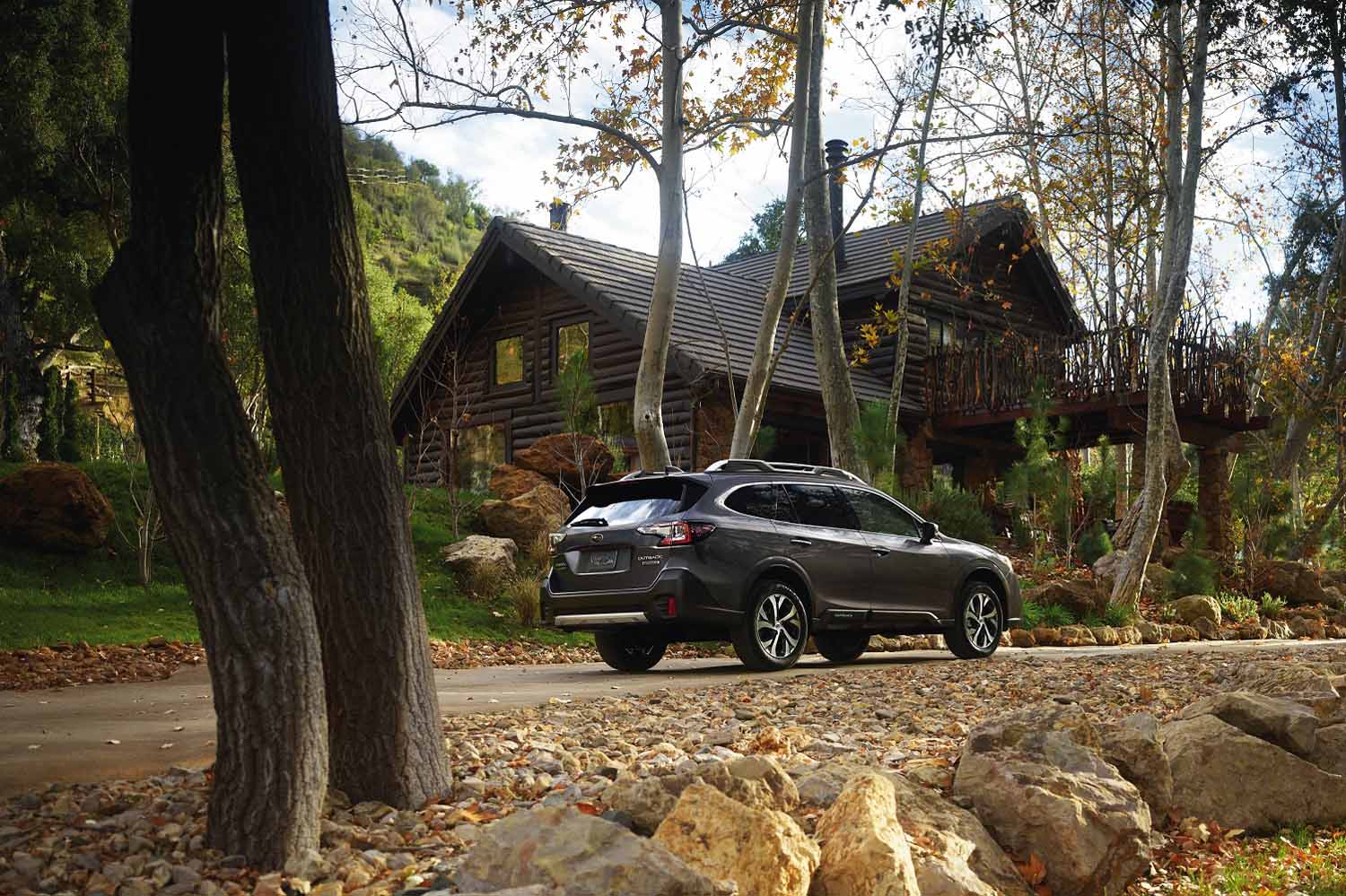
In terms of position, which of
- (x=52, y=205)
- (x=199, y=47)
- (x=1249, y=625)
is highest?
(x=52, y=205)

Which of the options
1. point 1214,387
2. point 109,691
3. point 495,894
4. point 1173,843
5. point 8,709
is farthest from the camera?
point 1214,387

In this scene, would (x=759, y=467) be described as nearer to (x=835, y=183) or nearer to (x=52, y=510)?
(x=52, y=510)

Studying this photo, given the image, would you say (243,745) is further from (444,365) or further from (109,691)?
(444,365)

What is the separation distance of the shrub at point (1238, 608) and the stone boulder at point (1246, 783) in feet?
43.0

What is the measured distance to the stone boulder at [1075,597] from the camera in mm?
18453

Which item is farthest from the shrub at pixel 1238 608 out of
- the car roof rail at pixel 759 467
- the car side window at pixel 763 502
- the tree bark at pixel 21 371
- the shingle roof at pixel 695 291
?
the tree bark at pixel 21 371

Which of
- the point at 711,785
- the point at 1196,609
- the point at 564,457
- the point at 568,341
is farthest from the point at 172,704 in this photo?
the point at 568,341

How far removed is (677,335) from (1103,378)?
836 centimetres

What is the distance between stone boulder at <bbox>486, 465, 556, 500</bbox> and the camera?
2098cm

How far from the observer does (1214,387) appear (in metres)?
25.0

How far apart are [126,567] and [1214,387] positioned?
65.2ft

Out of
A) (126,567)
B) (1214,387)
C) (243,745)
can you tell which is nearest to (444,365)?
(126,567)

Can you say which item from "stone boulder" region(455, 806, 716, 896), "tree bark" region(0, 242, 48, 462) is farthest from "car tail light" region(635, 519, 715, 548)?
"tree bark" region(0, 242, 48, 462)

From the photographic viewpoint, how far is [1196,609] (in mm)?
18938
